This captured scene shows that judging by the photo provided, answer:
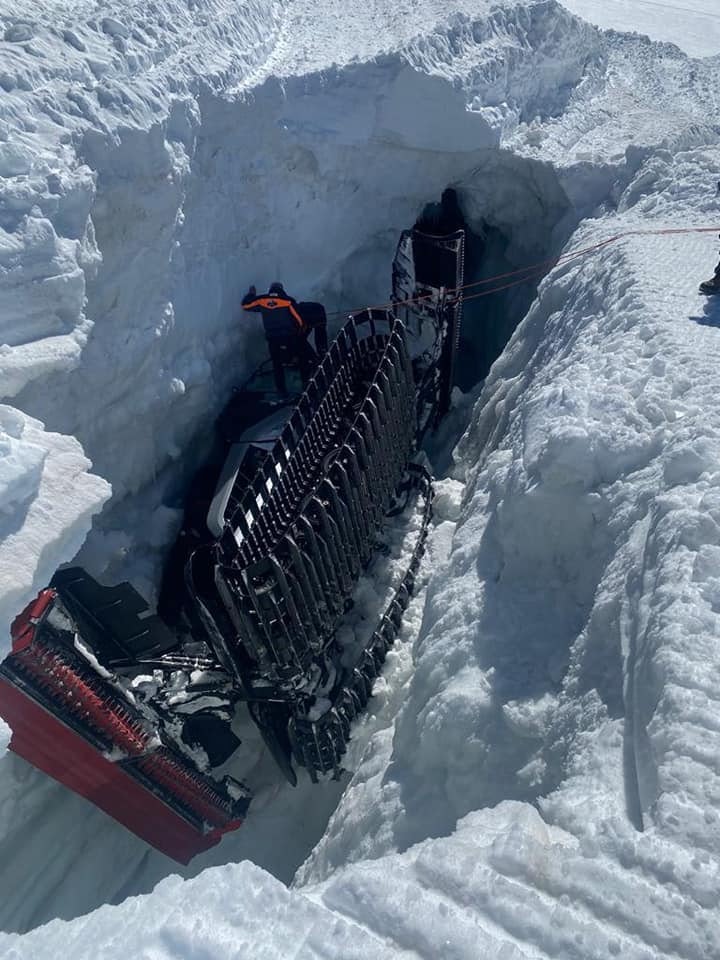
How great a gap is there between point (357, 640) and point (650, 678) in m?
3.28

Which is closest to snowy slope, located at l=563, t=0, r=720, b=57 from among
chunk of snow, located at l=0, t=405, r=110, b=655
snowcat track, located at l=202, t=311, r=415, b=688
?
snowcat track, located at l=202, t=311, r=415, b=688

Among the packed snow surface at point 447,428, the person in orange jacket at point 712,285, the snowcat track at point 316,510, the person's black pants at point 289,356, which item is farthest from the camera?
the person's black pants at point 289,356

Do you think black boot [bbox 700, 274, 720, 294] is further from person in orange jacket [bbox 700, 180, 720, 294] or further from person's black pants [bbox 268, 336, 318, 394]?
person's black pants [bbox 268, 336, 318, 394]

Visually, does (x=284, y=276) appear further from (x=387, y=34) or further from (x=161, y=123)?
(x=387, y=34)

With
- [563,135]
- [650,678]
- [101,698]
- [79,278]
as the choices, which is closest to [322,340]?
[79,278]

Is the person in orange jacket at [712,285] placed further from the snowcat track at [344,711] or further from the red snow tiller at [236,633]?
the snowcat track at [344,711]

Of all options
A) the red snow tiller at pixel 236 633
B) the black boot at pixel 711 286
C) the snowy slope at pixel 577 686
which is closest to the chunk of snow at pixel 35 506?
the red snow tiller at pixel 236 633

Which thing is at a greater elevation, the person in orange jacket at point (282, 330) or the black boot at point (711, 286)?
the black boot at point (711, 286)

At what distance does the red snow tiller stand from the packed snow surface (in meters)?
0.34

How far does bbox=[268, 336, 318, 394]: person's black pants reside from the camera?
751cm

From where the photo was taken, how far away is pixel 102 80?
5711mm

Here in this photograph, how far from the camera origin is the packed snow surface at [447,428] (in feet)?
8.31

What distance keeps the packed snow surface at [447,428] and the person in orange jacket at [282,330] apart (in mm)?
349

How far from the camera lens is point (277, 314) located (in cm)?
728
